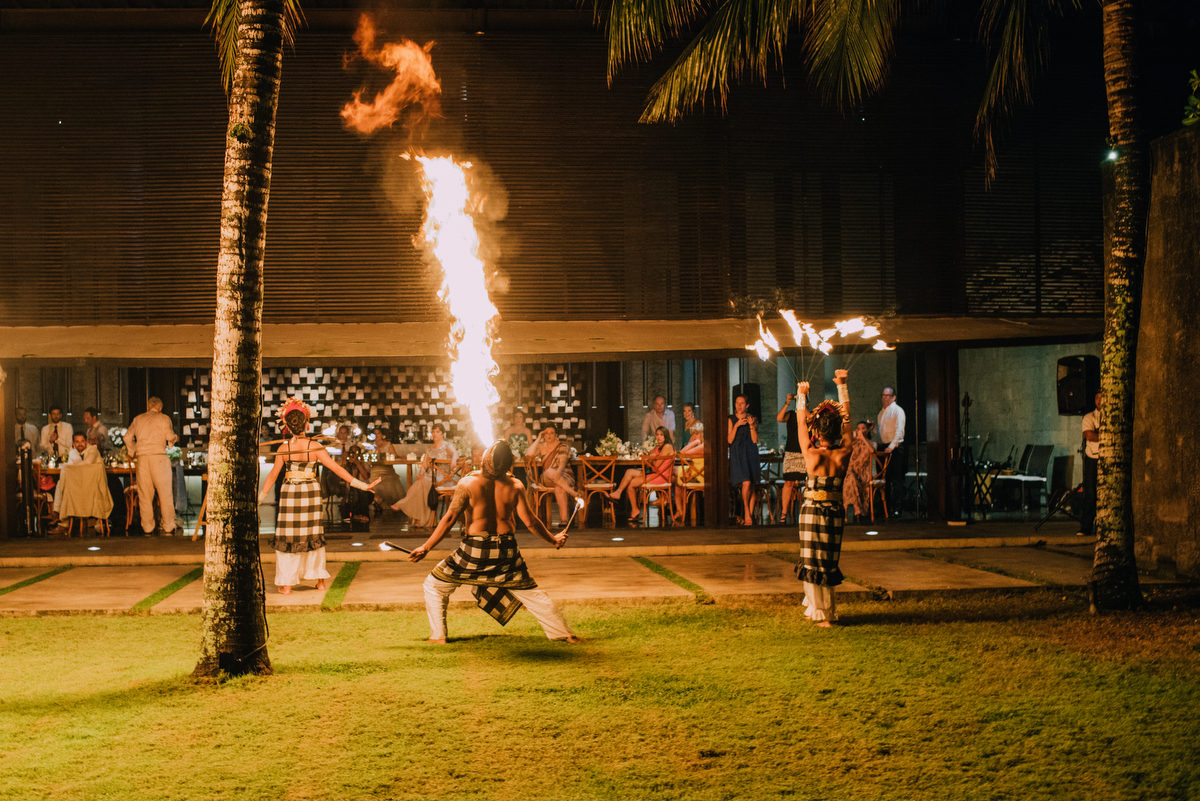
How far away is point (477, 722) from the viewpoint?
202 inches

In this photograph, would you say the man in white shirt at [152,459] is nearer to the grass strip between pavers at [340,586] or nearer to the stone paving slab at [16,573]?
the stone paving slab at [16,573]

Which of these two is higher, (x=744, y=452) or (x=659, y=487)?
(x=744, y=452)

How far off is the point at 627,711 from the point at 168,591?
598 cm

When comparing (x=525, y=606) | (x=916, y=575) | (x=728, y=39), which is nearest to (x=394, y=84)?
(x=728, y=39)

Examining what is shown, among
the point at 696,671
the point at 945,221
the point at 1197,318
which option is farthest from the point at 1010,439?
the point at 696,671

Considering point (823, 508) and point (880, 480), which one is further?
point (880, 480)

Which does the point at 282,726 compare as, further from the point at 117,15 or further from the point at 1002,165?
the point at 1002,165

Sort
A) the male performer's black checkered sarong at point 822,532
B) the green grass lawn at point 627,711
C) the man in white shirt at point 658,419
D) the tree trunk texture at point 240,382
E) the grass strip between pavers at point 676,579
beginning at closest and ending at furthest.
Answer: the green grass lawn at point 627,711 < the tree trunk texture at point 240,382 < the male performer's black checkered sarong at point 822,532 < the grass strip between pavers at point 676,579 < the man in white shirt at point 658,419

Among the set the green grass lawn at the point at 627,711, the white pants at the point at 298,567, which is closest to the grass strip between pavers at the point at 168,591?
the green grass lawn at the point at 627,711

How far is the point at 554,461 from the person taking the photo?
1403cm

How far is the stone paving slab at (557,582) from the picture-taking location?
8766 millimetres

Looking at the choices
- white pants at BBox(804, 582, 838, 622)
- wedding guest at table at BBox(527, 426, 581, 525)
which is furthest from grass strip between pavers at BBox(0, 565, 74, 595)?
white pants at BBox(804, 582, 838, 622)

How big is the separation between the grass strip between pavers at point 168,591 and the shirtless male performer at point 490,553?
321 cm

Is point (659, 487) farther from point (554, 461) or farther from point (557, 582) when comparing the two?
point (557, 582)
